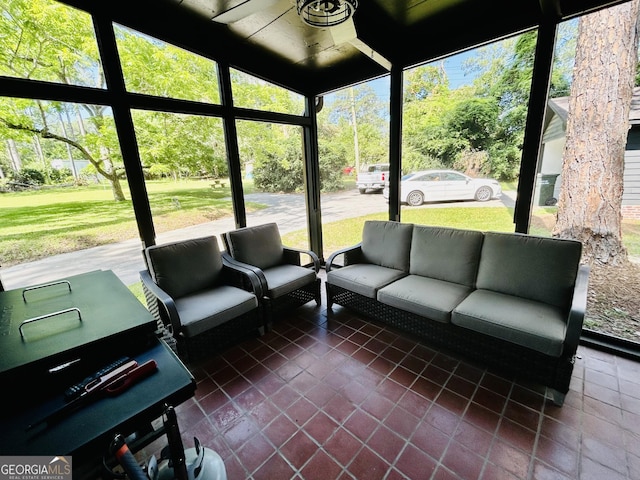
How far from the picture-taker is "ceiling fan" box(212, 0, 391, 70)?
5.32 feet

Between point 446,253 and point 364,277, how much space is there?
799 millimetres

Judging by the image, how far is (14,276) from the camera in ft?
6.92

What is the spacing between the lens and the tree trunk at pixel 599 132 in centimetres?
205

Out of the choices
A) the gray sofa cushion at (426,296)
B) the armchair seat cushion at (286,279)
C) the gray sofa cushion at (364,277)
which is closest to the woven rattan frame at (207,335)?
the armchair seat cushion at (286,279)

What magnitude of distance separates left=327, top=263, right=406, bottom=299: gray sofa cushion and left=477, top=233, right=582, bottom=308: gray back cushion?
0.79 metres

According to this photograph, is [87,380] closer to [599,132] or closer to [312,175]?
[312,175]

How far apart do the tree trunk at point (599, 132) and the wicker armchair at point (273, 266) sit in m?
2.47

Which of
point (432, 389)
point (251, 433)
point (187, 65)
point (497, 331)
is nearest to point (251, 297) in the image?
point (251, 433)

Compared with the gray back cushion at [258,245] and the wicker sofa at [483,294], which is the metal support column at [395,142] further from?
the gray back cushion at [258,245]

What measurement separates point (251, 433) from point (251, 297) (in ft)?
3.51

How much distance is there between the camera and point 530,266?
2.20 metres

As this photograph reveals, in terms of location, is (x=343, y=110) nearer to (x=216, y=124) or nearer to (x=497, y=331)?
(x=216, y=124)

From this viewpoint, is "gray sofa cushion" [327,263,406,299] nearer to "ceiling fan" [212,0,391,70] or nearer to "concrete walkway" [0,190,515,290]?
"concrete walkway" [0,190,515,290]

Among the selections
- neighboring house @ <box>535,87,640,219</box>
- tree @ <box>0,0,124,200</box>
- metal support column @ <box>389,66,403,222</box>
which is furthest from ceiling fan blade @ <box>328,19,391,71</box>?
tree @ <box>0,0,124,200</box>
